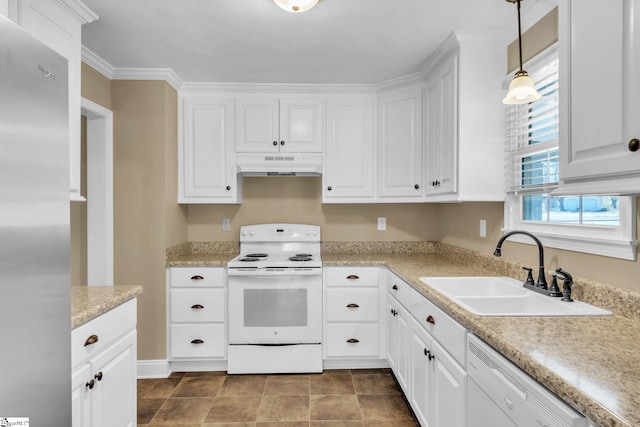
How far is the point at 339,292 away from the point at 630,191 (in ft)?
7.21

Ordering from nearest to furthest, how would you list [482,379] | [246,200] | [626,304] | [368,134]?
1. [482,379]
2. [626,304]
3. [368,134]
4. [246,200]

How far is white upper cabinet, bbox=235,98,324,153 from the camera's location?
3145mm

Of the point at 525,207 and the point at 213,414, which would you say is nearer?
the point at 525,207

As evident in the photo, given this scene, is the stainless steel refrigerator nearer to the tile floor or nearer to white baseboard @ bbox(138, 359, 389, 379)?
the tile floor

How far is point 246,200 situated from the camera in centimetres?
347

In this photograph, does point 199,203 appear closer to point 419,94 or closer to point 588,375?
point 419,94

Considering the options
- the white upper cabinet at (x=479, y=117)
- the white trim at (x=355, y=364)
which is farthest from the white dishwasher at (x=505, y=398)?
the white trim at (x=355, y=364)

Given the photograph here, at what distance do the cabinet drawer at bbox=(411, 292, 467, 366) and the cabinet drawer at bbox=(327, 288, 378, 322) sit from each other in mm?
805

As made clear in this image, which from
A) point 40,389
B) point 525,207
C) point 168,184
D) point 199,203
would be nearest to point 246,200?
point 199,203

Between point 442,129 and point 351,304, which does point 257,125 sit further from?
point 351,304

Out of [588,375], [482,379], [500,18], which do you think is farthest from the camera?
[500,18]

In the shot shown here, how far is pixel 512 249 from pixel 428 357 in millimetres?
888

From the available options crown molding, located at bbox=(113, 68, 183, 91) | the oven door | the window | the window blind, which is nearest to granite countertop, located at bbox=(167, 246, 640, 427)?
the window

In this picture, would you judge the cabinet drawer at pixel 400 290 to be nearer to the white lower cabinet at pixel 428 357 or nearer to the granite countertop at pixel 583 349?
the white lower cabinet at pixel 428 357
